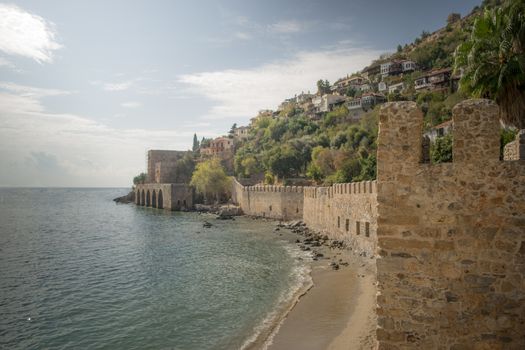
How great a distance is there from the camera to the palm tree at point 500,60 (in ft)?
34.3

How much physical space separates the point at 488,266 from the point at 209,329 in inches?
388

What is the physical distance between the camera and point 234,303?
50.4 ft

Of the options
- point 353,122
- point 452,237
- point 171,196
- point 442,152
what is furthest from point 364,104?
point 452,237

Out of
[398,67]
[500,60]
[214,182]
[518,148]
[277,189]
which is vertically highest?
[398,67]

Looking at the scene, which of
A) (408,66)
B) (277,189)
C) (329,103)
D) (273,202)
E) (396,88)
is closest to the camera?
(277,189)

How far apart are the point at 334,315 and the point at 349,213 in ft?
36.3

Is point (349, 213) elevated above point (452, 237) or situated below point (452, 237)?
below

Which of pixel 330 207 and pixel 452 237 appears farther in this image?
pixel 330 207

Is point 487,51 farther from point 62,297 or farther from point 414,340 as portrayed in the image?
point 62,297

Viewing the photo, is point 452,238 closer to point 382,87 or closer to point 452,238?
point 452,238

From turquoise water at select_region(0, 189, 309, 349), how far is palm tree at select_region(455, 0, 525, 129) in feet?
33.2

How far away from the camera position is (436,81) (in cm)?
7012

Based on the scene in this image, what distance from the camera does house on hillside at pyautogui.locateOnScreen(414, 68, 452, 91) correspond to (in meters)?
68.6

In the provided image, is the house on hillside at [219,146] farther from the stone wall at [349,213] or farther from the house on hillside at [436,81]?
the stone wall at [349,213]
